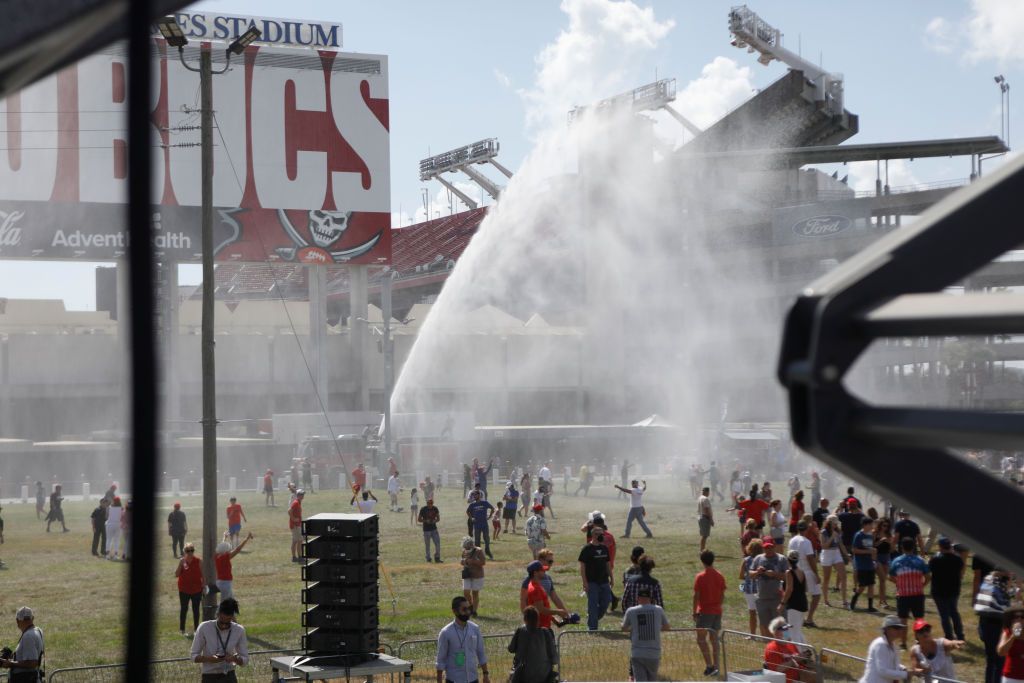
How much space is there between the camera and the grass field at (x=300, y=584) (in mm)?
15648

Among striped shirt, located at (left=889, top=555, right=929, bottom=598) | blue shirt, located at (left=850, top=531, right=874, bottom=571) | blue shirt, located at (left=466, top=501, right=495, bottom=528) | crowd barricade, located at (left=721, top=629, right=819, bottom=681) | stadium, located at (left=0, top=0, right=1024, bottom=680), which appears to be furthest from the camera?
stadium, located at (left=0, top=0, right=1024, bottom=680)

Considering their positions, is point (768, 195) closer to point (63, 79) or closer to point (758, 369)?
point (758, 369)

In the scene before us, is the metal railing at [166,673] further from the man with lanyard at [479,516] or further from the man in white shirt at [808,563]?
the man with lanyard at [479,516]

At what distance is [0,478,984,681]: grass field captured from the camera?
51.3 feet

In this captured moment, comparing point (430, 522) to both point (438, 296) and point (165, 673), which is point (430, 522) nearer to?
point (165, 673)

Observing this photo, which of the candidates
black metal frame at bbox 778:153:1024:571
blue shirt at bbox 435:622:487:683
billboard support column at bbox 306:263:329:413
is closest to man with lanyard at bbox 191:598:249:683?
blue shirt at bbox 435:622:487:683

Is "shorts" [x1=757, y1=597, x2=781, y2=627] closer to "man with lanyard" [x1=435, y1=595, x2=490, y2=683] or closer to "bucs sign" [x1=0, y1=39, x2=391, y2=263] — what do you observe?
"man with lanyard" [x1=435, y1=595, x2=490, y2=683]

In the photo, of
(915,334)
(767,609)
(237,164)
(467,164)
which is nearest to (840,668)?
(767,609)

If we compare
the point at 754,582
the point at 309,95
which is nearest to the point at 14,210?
the point at 309,95

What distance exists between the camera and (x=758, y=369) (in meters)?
64.8

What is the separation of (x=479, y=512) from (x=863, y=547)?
807 centimetres

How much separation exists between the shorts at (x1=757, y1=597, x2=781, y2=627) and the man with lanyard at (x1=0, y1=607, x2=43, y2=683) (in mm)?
7848

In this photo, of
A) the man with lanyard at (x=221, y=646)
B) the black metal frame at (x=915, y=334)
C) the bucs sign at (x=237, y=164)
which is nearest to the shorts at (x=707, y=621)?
the man with lanyard at (x=221, y=646)

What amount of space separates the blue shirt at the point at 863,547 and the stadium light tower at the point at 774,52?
2440 inches
